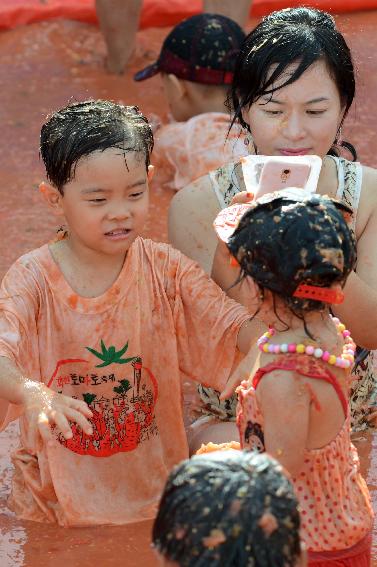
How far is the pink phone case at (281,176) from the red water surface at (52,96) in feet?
3.73

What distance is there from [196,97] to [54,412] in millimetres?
3087

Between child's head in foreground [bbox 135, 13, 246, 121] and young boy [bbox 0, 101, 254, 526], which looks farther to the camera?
child's head in foreground [bbox 135, 13, 246, 121]

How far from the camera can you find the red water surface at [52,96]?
5355 millimetres

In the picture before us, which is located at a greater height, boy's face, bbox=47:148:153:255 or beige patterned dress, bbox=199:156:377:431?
boy's face, bbox=47:148:153:255

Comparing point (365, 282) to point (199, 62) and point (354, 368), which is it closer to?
point (354, 368)

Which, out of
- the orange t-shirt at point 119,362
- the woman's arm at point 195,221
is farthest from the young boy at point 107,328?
the woman's arm at point 195,221

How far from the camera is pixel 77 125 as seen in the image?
129 inches

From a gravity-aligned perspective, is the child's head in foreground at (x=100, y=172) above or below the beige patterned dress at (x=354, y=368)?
above

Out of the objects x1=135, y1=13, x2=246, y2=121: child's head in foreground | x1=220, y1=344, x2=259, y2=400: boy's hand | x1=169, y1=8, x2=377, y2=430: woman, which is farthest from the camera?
x1=135, y1=13, x2=246, y2=121: child's head in foreground

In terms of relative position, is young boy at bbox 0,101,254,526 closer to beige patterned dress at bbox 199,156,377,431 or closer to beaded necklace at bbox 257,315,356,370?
beige patterned dress at bbox 199,156,377,431

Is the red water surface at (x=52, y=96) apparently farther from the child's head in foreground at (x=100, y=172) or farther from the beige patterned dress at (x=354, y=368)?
the child's head in foreground at (x=100, y=172)

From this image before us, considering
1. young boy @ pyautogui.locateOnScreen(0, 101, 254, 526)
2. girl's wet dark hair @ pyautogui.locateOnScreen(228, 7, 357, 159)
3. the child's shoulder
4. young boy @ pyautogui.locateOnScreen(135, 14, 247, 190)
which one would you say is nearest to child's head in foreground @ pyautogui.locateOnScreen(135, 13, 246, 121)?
young boy @ pyautogui.locateOnScreen(135, 14, 247, 190)

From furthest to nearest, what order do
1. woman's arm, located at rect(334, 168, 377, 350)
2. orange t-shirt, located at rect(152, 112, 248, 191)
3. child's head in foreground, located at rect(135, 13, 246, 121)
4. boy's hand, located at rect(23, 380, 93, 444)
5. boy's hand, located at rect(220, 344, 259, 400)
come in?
1. child's head in foreground, located at rect(135, 13, 246, 121)
2. orange t-shirt, located at rect(152, 112, 248, 191)
3. woman's arm, located at rect(334, 168, 377, 350)
4. boy's hand, located at rect(220, 344, 259, 400)
5. boy's hand, located at rect(23, 380, 93, 444)

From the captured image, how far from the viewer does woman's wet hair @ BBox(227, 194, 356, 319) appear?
96.0 inches
